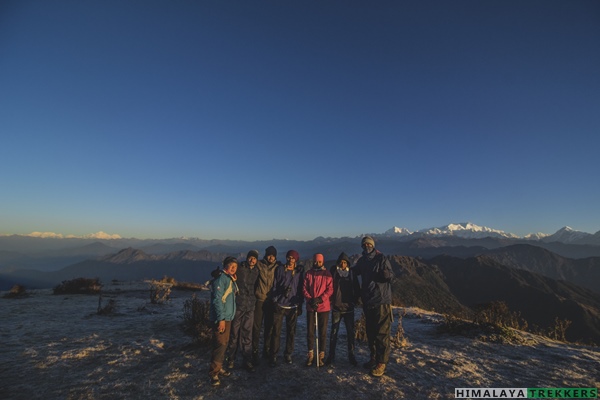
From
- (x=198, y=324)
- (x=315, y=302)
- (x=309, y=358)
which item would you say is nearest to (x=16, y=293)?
(x=198, y=324)

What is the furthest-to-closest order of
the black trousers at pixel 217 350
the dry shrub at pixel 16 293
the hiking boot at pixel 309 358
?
the dry shrub at pixel 16 293, the hiking boot at pixel 309 358, the black trousers at pixel 217 350

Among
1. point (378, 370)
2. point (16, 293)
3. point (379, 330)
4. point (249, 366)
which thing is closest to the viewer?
point (378, 370)

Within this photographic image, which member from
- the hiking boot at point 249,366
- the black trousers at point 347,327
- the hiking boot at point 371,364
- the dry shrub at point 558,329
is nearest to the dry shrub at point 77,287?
the hiking boot at point 249,366

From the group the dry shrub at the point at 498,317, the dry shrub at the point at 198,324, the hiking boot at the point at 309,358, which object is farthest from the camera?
the dry shrub at the point at 498,317

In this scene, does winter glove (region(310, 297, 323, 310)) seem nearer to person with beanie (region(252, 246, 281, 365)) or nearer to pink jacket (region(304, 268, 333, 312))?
pink jacket (region(304, 268, 333, 312))

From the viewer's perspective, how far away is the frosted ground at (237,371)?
16.2ft

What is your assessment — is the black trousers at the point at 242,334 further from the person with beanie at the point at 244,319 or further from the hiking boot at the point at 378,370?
the hiking boot at the point at 378,370

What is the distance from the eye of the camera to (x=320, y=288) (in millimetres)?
6078

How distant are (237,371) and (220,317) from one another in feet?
Answer: 4.85

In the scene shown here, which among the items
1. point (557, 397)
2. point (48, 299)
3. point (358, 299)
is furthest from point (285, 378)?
point (48, 299)

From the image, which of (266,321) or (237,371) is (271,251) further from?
(237,371)

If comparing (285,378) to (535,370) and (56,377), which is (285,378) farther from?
(535,370)

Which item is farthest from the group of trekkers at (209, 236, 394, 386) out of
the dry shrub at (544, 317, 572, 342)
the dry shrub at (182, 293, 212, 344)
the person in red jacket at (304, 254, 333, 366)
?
the dry shrub at (544, 317, 572, 342)

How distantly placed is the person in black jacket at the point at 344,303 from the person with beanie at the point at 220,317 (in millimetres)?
2243
